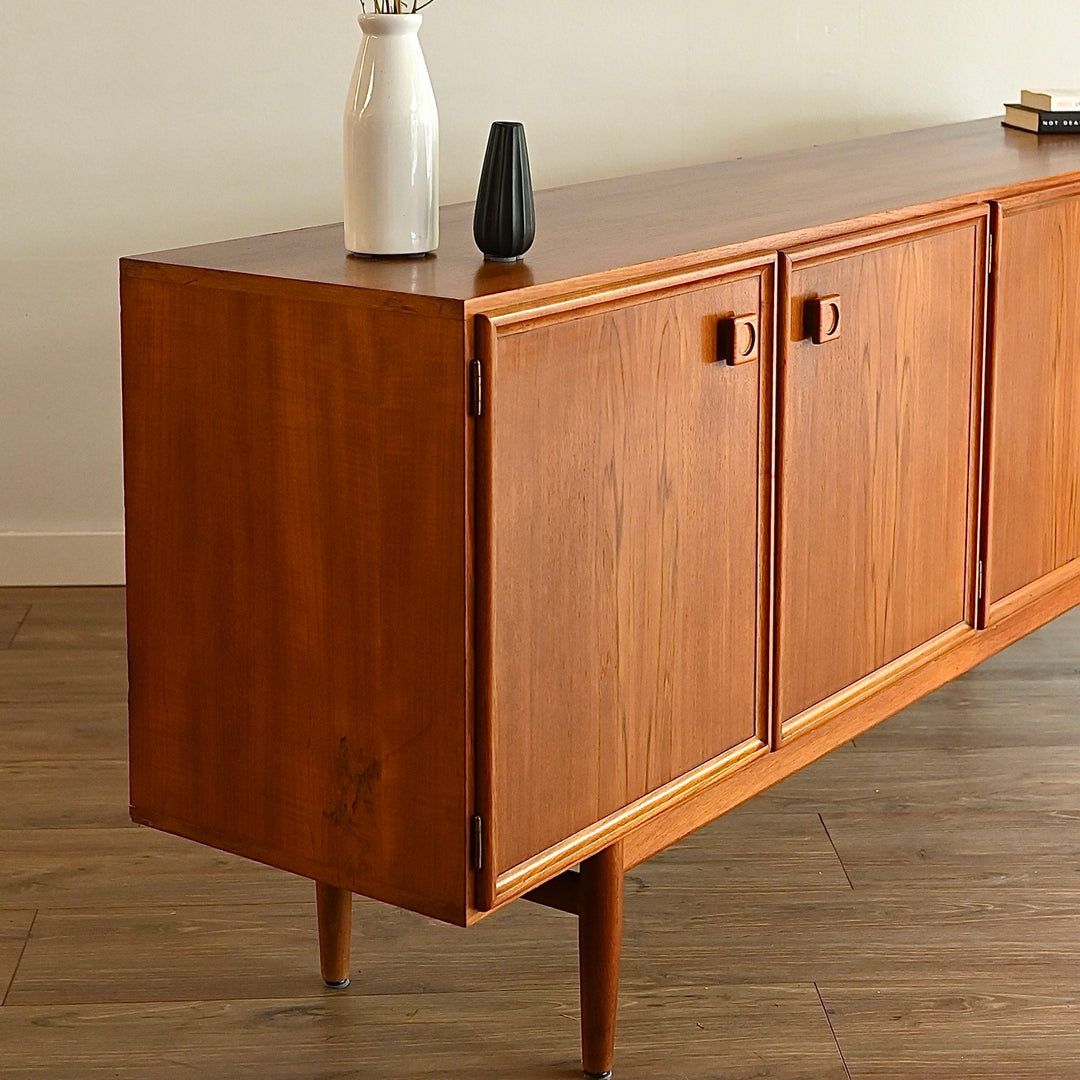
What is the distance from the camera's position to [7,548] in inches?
147

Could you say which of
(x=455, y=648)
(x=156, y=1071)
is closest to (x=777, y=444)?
(x=455, y=648)

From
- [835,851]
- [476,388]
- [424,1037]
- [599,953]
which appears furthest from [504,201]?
[835,851]

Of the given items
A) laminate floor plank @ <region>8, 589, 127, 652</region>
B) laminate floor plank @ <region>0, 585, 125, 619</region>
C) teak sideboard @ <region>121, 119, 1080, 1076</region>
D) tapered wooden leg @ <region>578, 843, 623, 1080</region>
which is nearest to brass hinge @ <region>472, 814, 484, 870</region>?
teak sideboard @ <region>121, 119, 1080, 1076</region>

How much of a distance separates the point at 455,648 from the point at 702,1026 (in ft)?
2.38

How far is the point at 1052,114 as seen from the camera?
10.1ft

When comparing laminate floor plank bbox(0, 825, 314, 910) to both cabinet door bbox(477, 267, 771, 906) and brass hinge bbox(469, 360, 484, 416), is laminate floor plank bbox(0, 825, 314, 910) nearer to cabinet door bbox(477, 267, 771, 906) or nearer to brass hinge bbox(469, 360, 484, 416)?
cabinet door bbox(477, 267, 771, 906)

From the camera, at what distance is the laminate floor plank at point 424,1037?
1.93 m

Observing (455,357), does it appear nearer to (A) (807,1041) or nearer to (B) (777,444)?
(B) (777,444)

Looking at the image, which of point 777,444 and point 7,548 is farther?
point 7,548

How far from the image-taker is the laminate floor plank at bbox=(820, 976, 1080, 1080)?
194 centimetres

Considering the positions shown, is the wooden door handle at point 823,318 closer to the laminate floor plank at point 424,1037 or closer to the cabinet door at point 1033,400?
the cabinet door at point 1033,400

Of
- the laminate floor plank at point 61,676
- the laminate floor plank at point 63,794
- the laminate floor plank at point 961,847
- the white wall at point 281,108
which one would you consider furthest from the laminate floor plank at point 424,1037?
the white wall at point 281,108

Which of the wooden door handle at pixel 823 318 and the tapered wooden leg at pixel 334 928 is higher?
the wooden door handle at pixel 823 318

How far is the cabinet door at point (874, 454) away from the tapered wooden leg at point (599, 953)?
367 mm
